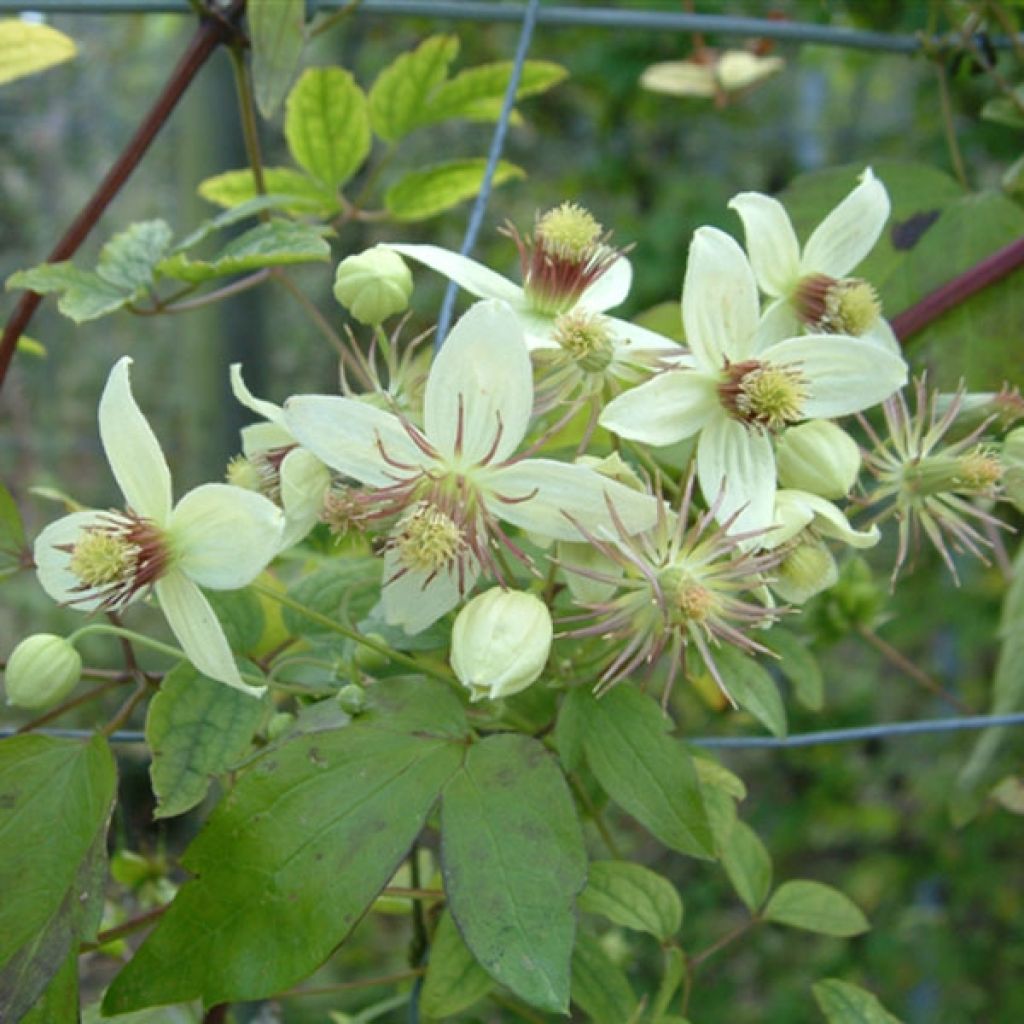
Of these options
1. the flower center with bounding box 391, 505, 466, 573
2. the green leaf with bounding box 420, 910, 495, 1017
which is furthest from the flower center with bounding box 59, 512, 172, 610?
the green leaf with bounding box 420, 910, 495, 1017

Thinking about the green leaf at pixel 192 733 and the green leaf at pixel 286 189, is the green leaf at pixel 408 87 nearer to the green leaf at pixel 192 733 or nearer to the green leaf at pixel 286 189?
the green leaf at pixel 286 189

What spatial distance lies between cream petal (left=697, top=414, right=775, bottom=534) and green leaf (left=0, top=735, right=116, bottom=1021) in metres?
0.28

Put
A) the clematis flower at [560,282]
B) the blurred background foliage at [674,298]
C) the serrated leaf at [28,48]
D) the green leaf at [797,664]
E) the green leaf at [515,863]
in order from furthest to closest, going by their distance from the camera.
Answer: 1. the blurred background foliage at [674,298]
2. the serrated leaf at [28,48]
3. the green leaf at [797,664]
4. the clematis flower at [560,282]
5. the green leaf at [515,863]

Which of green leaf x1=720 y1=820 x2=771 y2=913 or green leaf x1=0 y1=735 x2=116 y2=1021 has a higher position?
green leaf x1=0 y1=735 x2=116 y2=1021

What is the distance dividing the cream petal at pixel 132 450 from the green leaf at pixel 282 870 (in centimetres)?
12

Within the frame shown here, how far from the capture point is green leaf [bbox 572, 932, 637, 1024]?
2.03ft

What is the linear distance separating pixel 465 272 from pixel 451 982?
33 cm

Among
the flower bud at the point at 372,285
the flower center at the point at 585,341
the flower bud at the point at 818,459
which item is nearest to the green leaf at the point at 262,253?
the flower bud at the point at 372,285

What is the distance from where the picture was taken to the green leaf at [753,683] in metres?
0.64

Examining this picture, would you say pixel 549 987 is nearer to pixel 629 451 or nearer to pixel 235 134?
pixel 629 451

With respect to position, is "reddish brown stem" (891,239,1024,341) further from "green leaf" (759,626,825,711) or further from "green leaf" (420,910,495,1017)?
"green leaf" (420,910,495,1017)

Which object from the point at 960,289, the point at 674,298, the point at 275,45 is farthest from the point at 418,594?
the point at 674,298

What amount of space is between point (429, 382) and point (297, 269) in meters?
2.66

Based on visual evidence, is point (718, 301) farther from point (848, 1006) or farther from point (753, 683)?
point (848, 1006)
